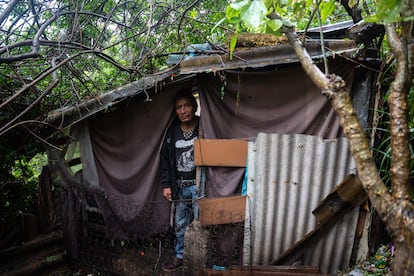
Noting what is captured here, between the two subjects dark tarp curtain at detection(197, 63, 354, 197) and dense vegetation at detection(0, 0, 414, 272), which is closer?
dense vegetation at detection(0, 0, 414, 272)

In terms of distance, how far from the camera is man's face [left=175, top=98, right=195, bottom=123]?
460 cm

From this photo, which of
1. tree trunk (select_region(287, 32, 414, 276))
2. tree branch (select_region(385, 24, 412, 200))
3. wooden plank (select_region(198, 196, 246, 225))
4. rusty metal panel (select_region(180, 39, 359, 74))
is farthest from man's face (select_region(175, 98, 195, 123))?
tree branch (select_region(385, 24, 412, 200))

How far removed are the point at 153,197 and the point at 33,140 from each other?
2.36 meters

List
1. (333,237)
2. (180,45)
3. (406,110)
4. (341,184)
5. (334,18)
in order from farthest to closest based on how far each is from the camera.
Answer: (334,18), (180,45), (333,237), (341,184), (406,110)

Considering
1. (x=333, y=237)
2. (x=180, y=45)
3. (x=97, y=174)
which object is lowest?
(x=333, y=237)

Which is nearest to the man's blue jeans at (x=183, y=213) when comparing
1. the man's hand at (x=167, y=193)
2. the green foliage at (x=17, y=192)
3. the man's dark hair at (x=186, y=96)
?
the man's hand at (x=167, y=193)

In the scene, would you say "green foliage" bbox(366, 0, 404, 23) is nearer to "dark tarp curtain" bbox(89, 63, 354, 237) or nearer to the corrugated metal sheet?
"dark tarp curtain" bbox(89, 63, 354, 237)

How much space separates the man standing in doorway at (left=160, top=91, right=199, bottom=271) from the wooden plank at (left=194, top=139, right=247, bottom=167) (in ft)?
0.60

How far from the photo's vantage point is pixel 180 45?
606 cm

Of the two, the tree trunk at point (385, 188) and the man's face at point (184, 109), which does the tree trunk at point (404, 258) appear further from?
the man's face at point (184, 109)

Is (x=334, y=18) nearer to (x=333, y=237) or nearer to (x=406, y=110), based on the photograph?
(x=333, y=237)

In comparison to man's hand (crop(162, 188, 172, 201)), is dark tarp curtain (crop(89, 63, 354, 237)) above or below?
above

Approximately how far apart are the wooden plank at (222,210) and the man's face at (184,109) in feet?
3.81

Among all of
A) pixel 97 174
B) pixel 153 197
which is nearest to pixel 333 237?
pixel 153 197
